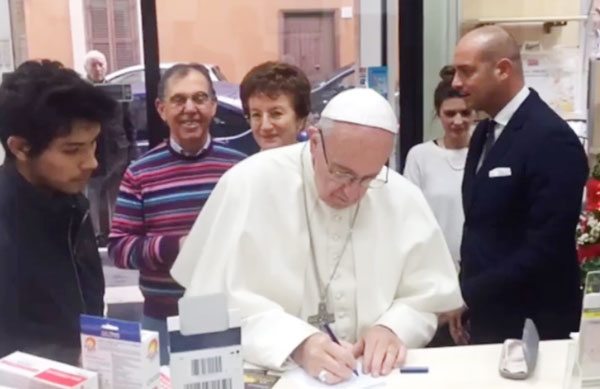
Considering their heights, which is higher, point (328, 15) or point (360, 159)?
point (328, 15)

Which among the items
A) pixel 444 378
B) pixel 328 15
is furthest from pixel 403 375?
pixel 328 15

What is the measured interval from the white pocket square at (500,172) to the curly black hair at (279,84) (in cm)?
66

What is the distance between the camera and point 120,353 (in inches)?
48.2

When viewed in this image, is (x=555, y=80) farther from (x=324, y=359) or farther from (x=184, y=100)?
(x=324, y=359)

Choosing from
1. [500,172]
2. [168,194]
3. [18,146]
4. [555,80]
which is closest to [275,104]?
[168,194]

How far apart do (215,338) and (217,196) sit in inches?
26.1

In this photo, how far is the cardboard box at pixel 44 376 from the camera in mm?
1189

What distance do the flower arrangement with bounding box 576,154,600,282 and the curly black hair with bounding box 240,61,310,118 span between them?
46.2 inches

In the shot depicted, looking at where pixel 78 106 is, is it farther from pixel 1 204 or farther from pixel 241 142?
pixel 241 142

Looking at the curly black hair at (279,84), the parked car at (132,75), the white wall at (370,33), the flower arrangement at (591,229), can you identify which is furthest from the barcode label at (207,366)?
the white wall at (370,33)

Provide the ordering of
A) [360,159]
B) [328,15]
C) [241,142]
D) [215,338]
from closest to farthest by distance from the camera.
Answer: [215,338] → [360,159] → [241,142] → [328,15]

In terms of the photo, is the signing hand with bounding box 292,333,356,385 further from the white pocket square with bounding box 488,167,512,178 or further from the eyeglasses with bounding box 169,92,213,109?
the eyeglasses with bounding box 169,92,213,109

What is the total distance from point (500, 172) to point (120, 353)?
1.54m

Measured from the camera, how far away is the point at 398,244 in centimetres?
183
